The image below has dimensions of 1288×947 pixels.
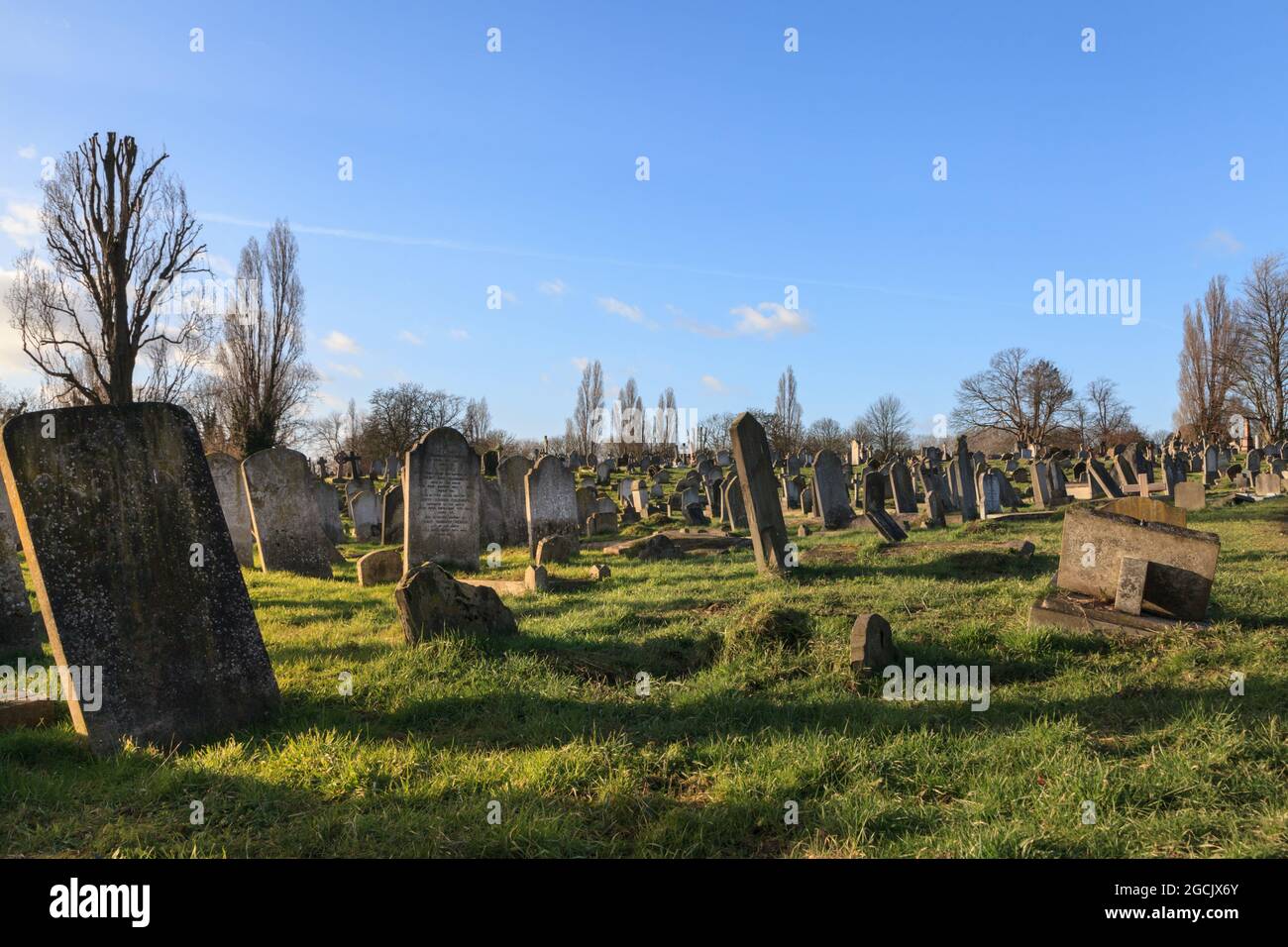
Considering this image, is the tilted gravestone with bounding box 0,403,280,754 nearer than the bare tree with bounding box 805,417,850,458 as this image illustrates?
Yes

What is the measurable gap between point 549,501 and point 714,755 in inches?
436

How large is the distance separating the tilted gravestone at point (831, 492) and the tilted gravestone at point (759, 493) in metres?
5.03

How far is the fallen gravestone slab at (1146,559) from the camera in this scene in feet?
20.6

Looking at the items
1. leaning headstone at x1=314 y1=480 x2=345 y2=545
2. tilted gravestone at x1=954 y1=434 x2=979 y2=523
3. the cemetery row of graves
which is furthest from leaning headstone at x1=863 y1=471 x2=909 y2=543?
leaning headstone at x1=314 y1=480 x2=345 y2=545

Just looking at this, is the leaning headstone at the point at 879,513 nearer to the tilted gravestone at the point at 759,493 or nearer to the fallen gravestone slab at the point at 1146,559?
the tilted gravestone at the point at 759,493

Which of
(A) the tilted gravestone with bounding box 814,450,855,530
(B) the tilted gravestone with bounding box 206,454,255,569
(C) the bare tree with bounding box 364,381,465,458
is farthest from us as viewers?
(C) the bare tree with bounding box 364,381,465,458

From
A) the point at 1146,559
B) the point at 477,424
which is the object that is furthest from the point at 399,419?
the point at 1146,559

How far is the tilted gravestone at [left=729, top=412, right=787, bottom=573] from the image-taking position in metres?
10.1

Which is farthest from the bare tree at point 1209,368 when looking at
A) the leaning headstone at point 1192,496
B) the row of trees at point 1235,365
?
the leaning headstone at point 1192,496

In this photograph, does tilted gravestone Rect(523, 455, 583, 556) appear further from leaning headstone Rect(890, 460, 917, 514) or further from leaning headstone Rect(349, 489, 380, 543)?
leaning headstone Rect(890, 460, 917, 514)

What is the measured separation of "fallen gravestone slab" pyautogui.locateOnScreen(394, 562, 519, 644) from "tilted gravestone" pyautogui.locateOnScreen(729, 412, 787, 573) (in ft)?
14.8
